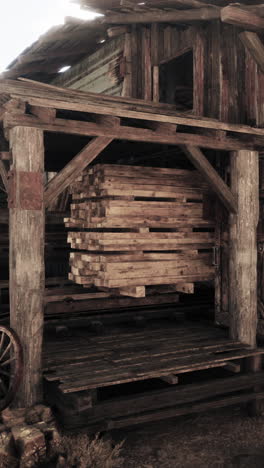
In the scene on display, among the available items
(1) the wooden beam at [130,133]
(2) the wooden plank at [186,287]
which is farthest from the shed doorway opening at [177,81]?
(2) the wooden plank at [186,287]

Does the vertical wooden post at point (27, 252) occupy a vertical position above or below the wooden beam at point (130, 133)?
below

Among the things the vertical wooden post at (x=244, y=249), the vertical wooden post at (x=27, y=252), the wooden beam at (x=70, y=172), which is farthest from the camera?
the vertical wooden post at (x=244, y=249)

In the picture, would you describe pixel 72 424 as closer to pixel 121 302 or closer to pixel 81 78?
pixel 121 302

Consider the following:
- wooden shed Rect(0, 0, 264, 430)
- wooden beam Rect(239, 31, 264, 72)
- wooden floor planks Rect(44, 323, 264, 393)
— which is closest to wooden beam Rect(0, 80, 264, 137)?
wooden shed Rect(0, 0, 264, 430)

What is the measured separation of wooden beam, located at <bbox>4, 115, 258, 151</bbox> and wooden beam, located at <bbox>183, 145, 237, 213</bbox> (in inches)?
5.8

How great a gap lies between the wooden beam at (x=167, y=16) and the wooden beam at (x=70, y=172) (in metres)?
3.43

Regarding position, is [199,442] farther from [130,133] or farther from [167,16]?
[167,16]

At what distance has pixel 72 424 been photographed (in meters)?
6.11

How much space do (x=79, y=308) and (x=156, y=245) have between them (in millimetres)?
2221

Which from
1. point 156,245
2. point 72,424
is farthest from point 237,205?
point 72,424

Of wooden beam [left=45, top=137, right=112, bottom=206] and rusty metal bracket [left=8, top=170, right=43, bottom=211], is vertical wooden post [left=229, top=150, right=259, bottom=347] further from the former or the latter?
rusty metal bracket [left=8, top=170, right=43, bottom=211]

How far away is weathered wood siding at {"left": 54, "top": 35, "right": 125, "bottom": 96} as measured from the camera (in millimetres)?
10906

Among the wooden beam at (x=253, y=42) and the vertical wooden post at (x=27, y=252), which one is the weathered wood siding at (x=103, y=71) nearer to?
the wooden beam at (x=253, y=42)

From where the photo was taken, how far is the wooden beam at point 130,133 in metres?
6.34
